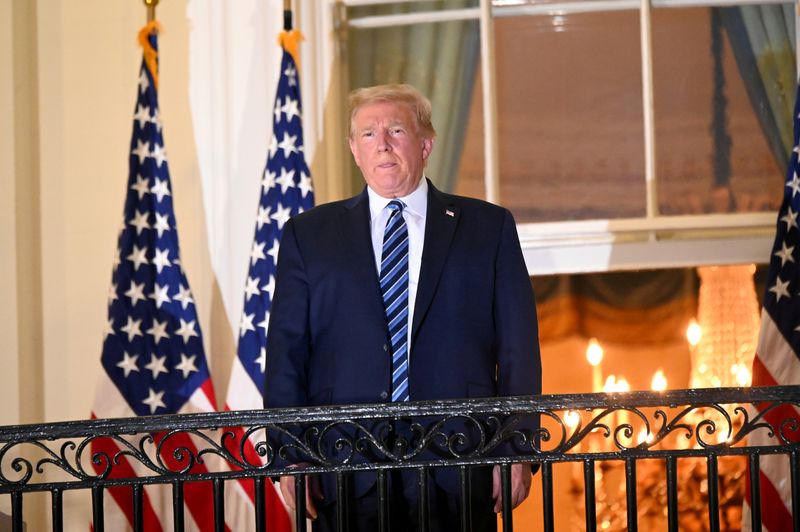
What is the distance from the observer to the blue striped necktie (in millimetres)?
2711

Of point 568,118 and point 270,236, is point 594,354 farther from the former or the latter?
point 270,236

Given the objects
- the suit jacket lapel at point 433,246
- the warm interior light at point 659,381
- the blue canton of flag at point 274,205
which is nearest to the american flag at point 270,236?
the blue canton of flag at point 274,205

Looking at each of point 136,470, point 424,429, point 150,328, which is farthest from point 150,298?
point 424,429

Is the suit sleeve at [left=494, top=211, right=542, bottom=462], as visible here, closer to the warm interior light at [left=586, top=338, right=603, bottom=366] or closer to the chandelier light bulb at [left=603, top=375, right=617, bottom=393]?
the warm interior light at [left=586, top=338, right=603, bottom=366]

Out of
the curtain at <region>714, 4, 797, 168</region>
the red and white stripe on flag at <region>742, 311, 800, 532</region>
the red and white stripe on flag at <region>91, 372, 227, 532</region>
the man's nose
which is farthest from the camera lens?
the curtain at <region>714, 4, 797, 168</region>

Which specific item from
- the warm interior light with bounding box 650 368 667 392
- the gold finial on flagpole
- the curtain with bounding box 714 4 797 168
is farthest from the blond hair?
the warm interior light with bounding box 650 368 667 392

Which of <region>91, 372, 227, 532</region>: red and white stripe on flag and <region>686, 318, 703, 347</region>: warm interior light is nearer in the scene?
<region>91, 372, 227, 532</region>: red and white stripe on flag

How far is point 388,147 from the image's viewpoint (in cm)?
283

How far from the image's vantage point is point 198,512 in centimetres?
406

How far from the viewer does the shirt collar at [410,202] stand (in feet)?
9.42

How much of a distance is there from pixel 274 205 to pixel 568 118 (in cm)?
131

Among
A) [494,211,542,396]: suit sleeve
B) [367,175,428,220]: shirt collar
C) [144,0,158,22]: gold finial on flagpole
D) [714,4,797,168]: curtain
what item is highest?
[144,0,158,22]: gold finial on flagpole

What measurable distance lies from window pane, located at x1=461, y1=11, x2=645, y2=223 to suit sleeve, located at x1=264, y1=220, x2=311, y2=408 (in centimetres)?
193

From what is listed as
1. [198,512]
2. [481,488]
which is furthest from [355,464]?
[198,512]
